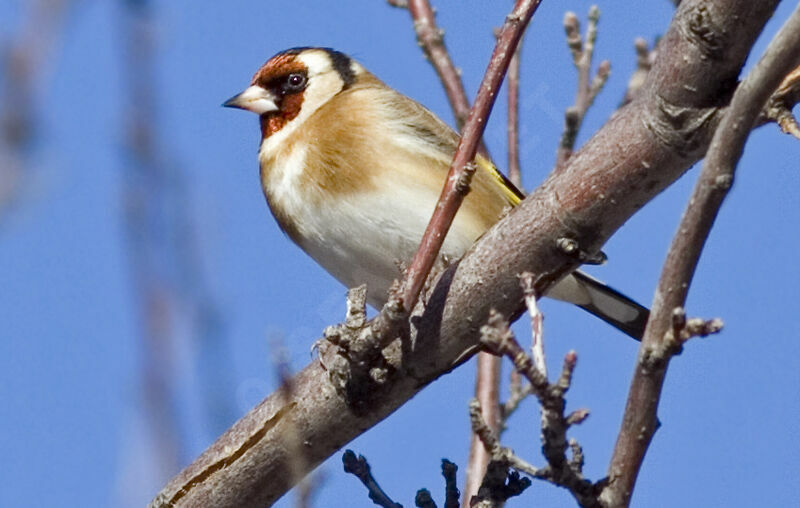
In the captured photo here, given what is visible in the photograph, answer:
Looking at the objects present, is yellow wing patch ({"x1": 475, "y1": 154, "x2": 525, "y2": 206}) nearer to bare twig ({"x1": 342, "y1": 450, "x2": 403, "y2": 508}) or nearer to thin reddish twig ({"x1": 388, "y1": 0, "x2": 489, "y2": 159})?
thin reddish twig ({"x1": 388, "y1": 0, "x2": 489, "y2": 159})

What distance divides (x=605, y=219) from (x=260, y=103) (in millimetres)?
2560

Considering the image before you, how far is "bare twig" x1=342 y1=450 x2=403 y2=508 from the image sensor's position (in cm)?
302

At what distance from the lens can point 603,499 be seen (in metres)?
2.17

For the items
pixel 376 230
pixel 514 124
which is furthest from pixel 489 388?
pixel 514 124

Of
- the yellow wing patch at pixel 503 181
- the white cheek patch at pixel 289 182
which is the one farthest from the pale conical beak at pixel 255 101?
the yellow wing patch at pixel 503 181

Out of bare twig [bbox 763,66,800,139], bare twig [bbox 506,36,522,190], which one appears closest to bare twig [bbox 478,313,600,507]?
bare twig [bbox 763,66,800,139]

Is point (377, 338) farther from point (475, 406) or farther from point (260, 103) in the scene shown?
point (260, 103)

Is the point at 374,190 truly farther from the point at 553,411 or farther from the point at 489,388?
the point at 553,411

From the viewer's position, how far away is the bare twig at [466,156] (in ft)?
8.39

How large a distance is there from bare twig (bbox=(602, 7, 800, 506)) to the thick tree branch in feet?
1.44

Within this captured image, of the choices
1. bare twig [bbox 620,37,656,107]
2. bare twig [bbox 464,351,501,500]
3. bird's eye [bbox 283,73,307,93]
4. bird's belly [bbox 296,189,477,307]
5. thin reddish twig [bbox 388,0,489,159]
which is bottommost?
bare twig [bbox 464,351,501,500]

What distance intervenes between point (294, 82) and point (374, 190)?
45.7 inches

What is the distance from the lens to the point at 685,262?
2023 millimetres

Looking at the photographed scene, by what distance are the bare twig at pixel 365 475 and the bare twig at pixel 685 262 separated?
964mm
